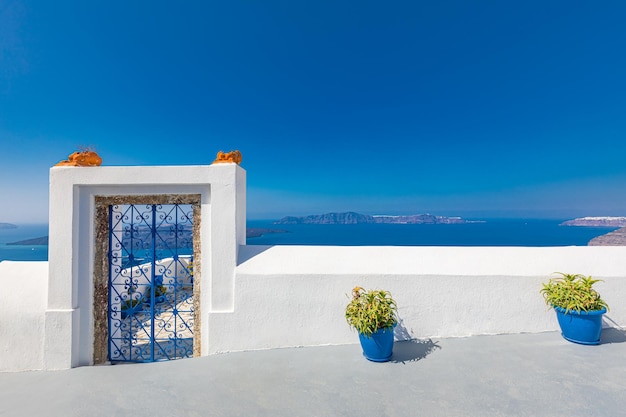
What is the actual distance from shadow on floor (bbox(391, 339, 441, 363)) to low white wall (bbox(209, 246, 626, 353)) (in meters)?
0.11

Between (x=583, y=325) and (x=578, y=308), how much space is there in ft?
0.84

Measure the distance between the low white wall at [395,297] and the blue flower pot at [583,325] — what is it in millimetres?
278

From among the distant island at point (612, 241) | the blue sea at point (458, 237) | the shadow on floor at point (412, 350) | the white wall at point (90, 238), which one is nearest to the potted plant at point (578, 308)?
the shadow on floor at point (412, 350)

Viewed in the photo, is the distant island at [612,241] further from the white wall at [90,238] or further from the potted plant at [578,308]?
the white wall at [90,238]

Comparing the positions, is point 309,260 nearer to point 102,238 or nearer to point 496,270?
point 496,270

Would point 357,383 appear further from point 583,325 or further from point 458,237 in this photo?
point 458,237

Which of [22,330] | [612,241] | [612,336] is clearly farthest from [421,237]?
[22,330]

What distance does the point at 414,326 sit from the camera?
3750mm

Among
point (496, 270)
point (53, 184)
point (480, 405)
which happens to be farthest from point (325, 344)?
point (53, 184)

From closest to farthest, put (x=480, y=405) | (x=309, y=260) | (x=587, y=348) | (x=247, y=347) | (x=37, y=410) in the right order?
(x=480, y=405) → (x=37, y=410) → (x=587, y=348) → (x=247, y=347) → (x=309, y=260)

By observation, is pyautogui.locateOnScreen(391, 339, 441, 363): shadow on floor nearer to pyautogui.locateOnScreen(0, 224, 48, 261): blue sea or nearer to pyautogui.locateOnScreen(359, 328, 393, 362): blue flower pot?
pyautogui.locateOnScreen(359, 328, 393, 362): blue flower pot

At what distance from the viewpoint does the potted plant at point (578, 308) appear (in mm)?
3375

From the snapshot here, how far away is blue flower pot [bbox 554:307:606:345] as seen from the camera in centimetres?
338

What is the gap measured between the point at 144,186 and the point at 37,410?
102 inches
